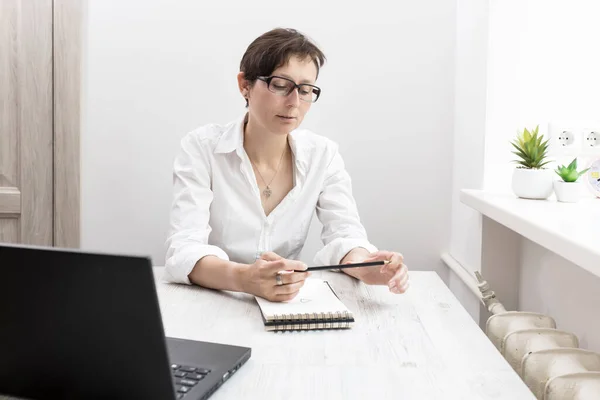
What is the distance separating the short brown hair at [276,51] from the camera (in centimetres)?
164

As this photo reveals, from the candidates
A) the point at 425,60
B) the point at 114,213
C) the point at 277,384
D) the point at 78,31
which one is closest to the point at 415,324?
the point at 277,384

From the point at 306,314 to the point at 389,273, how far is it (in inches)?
12.2

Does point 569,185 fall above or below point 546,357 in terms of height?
above

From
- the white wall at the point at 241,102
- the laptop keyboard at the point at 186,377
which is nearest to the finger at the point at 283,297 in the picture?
the laptop keyboard at the point at 186,377

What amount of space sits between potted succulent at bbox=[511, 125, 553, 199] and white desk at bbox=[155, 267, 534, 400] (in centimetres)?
61

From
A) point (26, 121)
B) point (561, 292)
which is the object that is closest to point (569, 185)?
point (561, 292)

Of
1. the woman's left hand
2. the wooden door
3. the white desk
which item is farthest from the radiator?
the wooden door

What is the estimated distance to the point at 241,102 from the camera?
8.10 ft

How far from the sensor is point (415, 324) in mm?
1170

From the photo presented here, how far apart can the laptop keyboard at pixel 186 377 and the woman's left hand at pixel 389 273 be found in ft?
1.88

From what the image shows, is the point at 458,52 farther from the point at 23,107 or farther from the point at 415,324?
the point at 23,107

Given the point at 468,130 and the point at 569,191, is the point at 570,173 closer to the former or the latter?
the point at 569,191

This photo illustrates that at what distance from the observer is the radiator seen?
1133 millimetres

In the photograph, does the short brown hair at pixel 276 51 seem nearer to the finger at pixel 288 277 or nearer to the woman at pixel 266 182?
the woman at pixel 266 182
